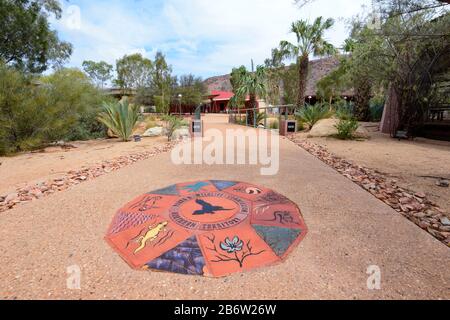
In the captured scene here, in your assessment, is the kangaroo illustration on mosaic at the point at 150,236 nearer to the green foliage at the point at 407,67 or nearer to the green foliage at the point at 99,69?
the green foliage at the point at 407,67

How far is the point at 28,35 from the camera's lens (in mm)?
10688

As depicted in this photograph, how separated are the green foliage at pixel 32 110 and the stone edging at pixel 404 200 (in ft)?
26.4

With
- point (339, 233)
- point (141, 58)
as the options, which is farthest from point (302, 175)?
point (141, 58)

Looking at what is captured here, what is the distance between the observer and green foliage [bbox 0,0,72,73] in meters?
9.86

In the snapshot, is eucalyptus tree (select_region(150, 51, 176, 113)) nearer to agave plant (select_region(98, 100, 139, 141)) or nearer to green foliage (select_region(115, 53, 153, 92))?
green foliage (select_region(115, 53, 153, 92))

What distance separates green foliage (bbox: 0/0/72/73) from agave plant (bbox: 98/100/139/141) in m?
5.33

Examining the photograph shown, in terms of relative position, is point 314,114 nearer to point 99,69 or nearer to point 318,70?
point 318,70

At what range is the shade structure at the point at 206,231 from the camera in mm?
1645

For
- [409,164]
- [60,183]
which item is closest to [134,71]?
[60,183]

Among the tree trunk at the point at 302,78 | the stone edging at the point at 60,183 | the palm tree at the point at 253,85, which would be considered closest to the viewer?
the stone edging at the point at 60,183

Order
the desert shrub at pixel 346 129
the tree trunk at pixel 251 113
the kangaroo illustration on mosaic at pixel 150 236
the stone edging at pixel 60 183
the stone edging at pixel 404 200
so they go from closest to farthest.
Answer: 1. the kangaroo illustration on mosaic at pixel 150 236
2. the stone edging at pixel 404 200
3. the stone edging at pixel 60 183
4. the desert shrub at pixel 346 129
5. the tree trunk at pixel 251 113

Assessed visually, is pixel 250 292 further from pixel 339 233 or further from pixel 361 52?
pixel 361 52

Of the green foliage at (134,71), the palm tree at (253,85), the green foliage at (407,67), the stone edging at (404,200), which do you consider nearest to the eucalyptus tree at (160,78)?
the green foliage at (134,71)

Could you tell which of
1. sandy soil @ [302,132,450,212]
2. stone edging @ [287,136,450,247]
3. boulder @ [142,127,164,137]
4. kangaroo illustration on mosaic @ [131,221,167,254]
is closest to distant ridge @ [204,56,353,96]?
boulder @ [142,127,164,137]
